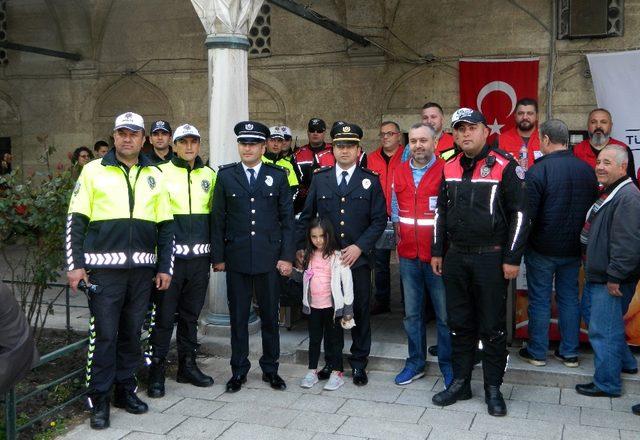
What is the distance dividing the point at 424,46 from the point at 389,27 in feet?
2.10

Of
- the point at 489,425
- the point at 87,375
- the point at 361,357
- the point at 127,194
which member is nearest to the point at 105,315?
the point at 87,375

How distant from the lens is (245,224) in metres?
5.36

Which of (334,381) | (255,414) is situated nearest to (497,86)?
(334,381)

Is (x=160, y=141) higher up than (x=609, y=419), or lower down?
higher up

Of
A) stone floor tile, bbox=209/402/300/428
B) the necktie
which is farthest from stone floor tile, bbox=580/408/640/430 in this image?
the necktie

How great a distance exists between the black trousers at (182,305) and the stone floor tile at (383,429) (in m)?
1.51

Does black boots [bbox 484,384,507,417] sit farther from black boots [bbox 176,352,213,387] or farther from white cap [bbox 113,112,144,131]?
white cap [bbox 113,112,144,131]

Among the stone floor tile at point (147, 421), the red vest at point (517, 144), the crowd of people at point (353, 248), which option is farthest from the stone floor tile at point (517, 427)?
the red vest at point (517, 144)

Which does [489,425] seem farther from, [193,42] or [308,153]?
[193,42]

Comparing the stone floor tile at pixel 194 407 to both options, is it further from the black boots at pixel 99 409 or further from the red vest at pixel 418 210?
the red vest at pixel 418 210

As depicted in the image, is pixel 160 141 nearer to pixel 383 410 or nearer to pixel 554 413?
pixel 383 410

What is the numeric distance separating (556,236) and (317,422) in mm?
2262

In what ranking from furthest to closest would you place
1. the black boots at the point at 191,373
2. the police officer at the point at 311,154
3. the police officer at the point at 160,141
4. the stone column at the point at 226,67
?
the police officer at the point at 311,154 → the stone column at the point at 226,67 → the police officer at the point at 160,141 → the black boots at the point at 191,373

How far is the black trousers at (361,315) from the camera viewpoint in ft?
17.8
